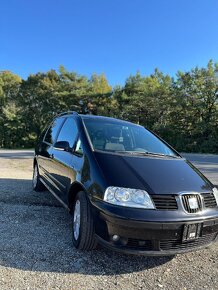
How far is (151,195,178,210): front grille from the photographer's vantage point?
2.80 m

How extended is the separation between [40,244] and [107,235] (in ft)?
3.50

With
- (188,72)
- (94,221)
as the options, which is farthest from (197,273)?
(188,72)

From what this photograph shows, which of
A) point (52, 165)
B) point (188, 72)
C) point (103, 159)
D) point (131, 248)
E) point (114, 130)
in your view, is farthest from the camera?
point (188, 72)

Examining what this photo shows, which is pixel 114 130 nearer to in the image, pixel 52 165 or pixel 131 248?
pixel 52 165

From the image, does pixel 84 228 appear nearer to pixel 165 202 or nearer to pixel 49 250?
pixel 49 250

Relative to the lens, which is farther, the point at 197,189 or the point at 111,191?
the point at 197,189

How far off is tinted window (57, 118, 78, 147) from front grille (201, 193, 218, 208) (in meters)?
1.92

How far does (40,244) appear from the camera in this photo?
342 centimetres

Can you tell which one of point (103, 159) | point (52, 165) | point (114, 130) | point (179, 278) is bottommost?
point (179, 278)

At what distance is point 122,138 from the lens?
168 inches

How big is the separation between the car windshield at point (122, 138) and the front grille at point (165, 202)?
104cm

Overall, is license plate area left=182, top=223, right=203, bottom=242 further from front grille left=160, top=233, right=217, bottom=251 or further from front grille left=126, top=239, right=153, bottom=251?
front grille left=126, top=239, right=153, bottom=251

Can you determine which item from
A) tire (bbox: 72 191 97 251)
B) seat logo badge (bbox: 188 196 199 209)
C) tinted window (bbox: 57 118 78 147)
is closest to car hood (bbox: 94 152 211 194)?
seat logo badge (bbox: 188 196 199 209)

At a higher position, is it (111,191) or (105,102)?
(105,102)
